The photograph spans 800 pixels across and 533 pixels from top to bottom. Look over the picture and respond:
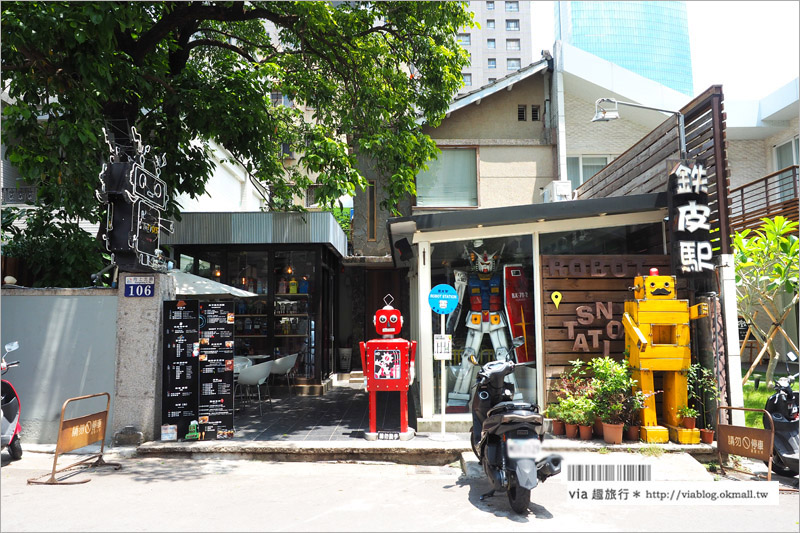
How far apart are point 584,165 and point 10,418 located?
14419 mm

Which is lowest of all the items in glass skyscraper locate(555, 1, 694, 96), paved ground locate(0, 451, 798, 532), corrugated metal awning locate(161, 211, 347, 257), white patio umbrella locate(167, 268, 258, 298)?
paved ground locate(0, 451, 798, 532)

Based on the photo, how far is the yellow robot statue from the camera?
7.59 meters

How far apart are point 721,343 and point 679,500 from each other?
303 centimetres

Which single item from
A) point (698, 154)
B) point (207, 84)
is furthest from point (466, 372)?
point (207, 84)

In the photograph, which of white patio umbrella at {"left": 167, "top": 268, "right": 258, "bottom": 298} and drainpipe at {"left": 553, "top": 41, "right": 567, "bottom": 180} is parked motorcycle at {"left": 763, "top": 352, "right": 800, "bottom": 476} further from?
drainpipe at {"left": 553, "top": 41, "right": 567, "bottom": 180}

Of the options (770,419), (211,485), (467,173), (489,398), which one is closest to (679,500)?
(770,419)

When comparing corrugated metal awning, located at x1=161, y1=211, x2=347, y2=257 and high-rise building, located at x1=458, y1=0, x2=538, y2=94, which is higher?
high-rise building, located at x1=458, y1=0, x2=538, y2=94

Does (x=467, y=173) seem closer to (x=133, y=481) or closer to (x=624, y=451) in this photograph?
(x=624, y=451)

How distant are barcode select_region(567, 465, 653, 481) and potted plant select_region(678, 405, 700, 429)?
7.59 feet

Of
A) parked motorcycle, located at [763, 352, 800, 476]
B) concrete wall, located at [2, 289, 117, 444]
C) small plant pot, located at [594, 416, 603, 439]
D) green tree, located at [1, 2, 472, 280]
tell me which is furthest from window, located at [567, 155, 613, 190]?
concrete wall, located at [2, 289, 117, 444]

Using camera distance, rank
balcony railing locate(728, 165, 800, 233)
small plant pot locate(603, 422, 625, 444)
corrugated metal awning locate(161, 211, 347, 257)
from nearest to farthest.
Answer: small plant pot locate(603, 422, 625, 444), corrugated metal awning locate(161, 211, 347, 257), balcony railing locate(728, 165, 800, 233)

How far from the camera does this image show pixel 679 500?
561 cm

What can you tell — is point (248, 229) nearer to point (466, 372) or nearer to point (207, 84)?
point (207, 84)

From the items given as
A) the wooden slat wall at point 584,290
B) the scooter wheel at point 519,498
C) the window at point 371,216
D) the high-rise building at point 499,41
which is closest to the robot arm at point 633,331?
the wooden slat wall at point 584,290
